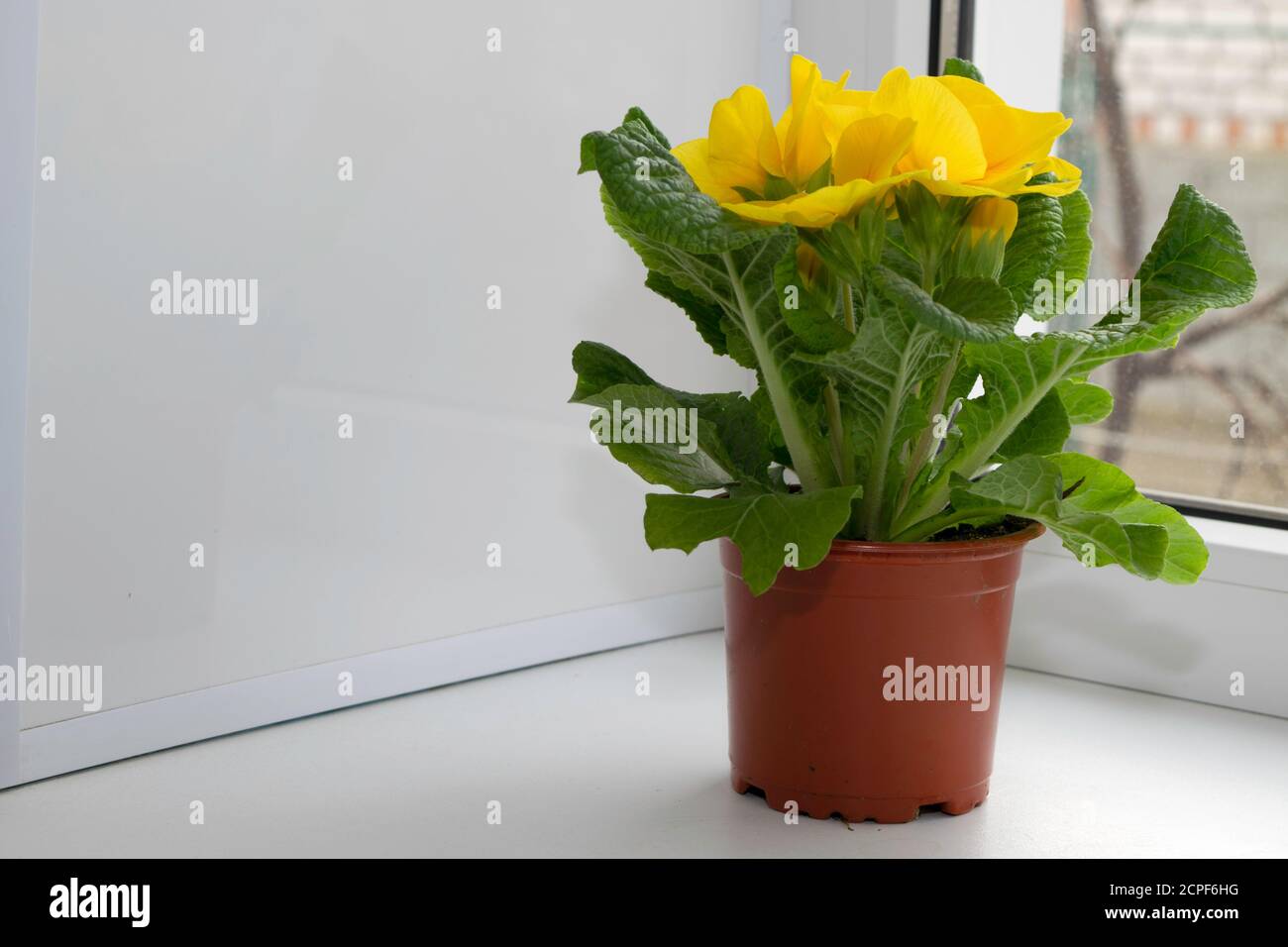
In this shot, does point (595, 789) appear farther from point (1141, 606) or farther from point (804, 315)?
point (1141, 606)

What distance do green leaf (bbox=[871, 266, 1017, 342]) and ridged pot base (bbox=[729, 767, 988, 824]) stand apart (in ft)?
0.79

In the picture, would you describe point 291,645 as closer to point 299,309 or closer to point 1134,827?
point 299,309

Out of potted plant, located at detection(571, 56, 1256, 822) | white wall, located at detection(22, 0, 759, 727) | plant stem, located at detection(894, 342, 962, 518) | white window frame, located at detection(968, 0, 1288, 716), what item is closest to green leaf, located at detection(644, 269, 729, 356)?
potted plant, located at detection(571, 56, 1256, 822)

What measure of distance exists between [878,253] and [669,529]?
16cm

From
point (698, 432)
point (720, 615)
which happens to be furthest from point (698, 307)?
point (720, 615)

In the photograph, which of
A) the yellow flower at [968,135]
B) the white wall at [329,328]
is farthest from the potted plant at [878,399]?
the white wall at [329,328]

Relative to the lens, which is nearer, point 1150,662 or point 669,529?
point 669,529

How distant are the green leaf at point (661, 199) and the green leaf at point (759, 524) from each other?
4.8 inches

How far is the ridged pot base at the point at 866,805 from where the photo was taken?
68cm

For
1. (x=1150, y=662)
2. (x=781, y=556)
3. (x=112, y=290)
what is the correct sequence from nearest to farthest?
(x=781, y=556) → (x=112, y=290) → (x=1150, y=662)

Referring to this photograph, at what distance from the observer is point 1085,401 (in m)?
0.74

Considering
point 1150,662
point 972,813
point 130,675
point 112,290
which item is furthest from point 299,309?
point 1150,662

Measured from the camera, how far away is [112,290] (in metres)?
0.73

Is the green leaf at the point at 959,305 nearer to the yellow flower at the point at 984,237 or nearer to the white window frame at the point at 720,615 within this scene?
the yellow flower at the point at 984,237
